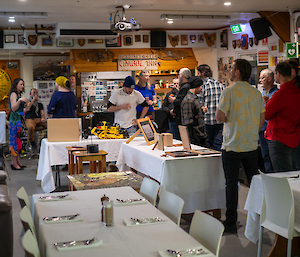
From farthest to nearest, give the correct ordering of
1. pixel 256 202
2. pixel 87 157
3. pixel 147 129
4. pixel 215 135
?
1. pixel 215 135
2. pixel 147 129
3. pixel 87 157
4. pixel 256 202

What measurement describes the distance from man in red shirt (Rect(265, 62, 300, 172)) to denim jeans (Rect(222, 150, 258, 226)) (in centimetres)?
23

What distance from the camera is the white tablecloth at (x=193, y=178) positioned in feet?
13.2

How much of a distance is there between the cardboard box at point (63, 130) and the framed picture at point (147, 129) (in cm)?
102

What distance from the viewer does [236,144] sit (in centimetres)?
378

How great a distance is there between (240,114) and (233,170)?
56 cm

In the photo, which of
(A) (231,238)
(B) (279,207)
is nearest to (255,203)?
(B) (279,207)

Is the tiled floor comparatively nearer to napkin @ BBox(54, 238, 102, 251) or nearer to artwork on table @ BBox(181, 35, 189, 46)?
napkin @ BBox(54, 238, 102, 251)

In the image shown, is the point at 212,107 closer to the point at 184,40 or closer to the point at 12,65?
the point at 184,40

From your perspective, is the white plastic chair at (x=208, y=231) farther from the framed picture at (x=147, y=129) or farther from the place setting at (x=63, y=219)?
the framed picture at (x=147, y=129)

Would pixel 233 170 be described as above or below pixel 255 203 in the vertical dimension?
above

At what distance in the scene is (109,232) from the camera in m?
2.25

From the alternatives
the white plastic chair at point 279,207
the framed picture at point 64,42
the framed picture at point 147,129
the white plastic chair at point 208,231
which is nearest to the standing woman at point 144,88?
the framed picture at point 147,129

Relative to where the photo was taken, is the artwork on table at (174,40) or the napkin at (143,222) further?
the artwork on table at (174,40)

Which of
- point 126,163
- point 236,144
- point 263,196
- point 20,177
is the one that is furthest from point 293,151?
point 20,177
